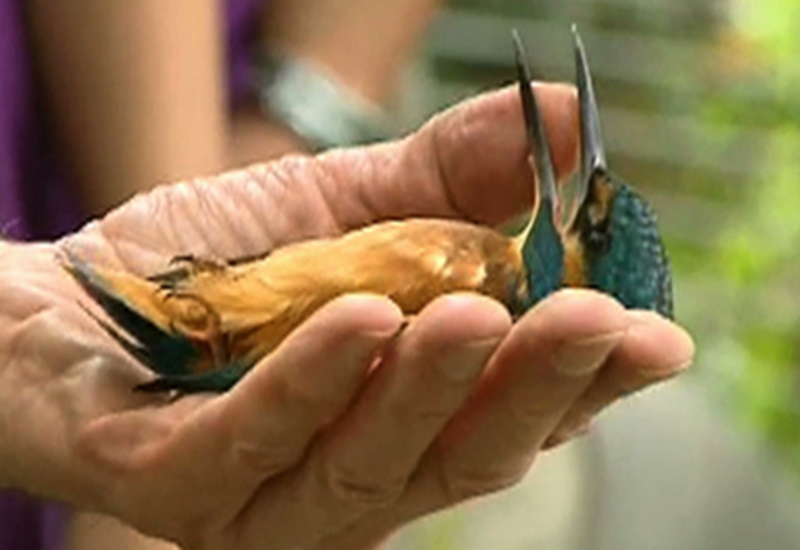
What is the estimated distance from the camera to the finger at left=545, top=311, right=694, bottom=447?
552 mm

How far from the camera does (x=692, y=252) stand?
1893 mm

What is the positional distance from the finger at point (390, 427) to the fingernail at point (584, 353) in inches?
0.7

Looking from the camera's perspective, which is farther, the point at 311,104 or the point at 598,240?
the point at 311,104

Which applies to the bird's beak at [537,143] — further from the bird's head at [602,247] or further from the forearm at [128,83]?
the forearm at [128,83]

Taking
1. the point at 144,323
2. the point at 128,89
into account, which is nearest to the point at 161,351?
the point at 144,323

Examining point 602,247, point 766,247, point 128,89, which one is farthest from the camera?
point 766,247

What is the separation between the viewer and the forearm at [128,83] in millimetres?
982

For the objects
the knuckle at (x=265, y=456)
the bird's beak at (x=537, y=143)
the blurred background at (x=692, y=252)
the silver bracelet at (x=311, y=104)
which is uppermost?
the bird's beak at (x=537, y=143)

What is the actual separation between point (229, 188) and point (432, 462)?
0.25 metres

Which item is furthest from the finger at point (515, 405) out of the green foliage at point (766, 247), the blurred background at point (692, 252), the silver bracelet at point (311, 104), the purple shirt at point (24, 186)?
the green foliage at point (766, 247)

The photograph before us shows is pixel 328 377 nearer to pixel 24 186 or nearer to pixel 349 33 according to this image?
pixel 24 186

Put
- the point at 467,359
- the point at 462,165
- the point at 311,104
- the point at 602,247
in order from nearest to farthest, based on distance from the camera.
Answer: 1. the point at 467,359
2. the point at 602,247
3. the point at 462,165
4. the point at 311,104

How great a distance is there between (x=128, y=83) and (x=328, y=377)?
47 cm

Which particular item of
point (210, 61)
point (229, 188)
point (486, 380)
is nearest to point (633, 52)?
point (210, 61)
